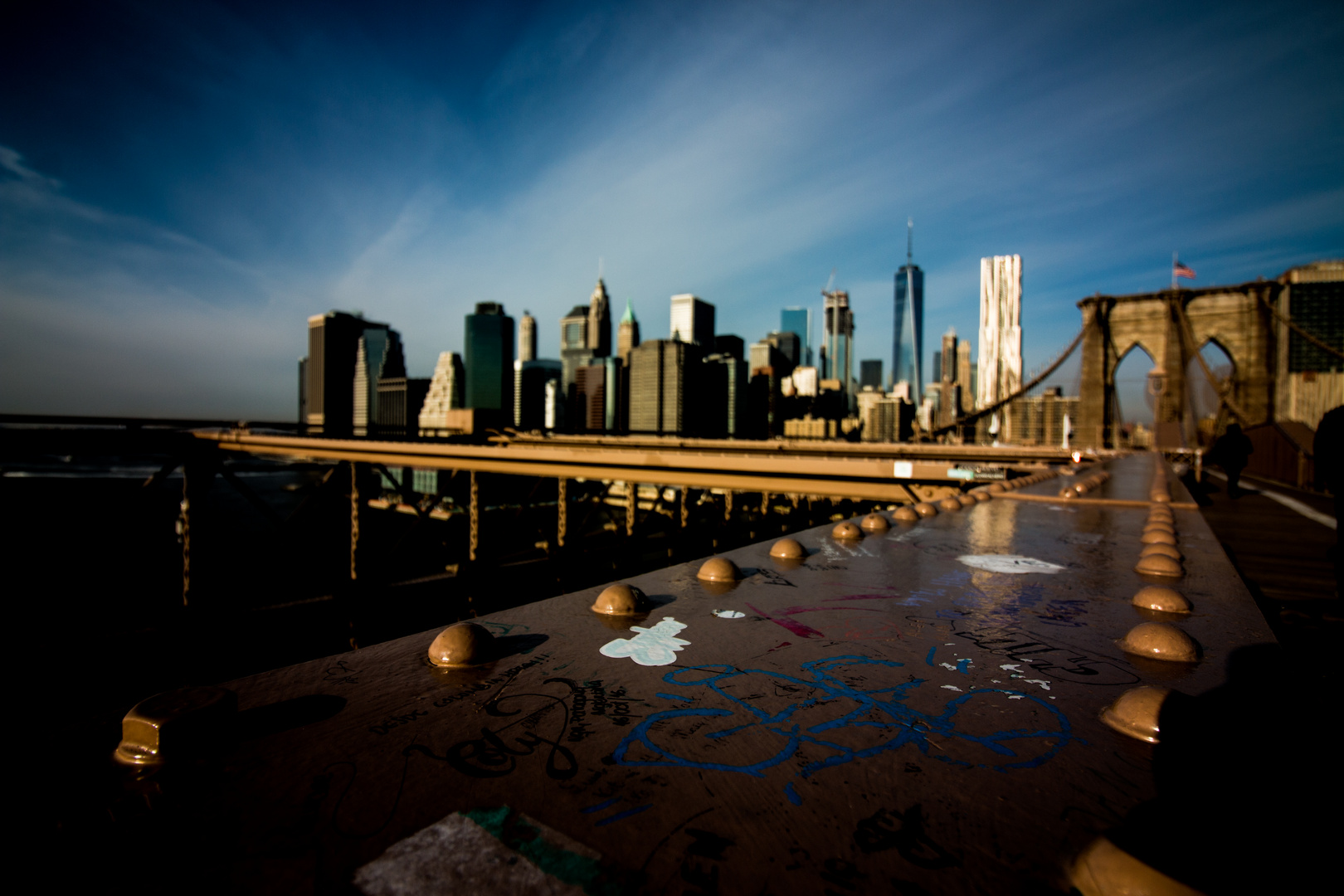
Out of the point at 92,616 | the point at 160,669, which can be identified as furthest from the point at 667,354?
the point at 160,669

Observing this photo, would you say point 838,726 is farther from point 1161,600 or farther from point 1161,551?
point 1161,551

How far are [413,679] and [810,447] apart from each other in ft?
43.4

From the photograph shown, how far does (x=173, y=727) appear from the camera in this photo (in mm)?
1158

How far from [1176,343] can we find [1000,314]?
56.3 metres

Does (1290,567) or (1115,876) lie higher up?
(1115,876)

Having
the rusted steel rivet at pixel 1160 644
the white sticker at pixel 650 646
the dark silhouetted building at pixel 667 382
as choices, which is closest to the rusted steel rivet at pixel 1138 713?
the rusted steel rivet at pixel 1160 644

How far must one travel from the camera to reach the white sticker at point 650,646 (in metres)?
1.77

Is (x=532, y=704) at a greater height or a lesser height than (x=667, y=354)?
lesser

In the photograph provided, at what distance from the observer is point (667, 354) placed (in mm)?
123438

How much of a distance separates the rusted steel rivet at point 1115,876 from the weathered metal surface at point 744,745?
0.15 feet

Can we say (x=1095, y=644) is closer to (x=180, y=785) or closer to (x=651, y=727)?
Answer: (x=651, y=727)

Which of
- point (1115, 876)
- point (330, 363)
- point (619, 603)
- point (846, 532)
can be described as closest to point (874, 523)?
point (846, 532)

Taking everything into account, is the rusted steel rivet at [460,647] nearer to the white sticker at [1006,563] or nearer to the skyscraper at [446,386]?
the white sticker at [1006,563]

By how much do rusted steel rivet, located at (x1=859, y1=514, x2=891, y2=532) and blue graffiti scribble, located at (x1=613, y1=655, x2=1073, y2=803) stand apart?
2.54m
